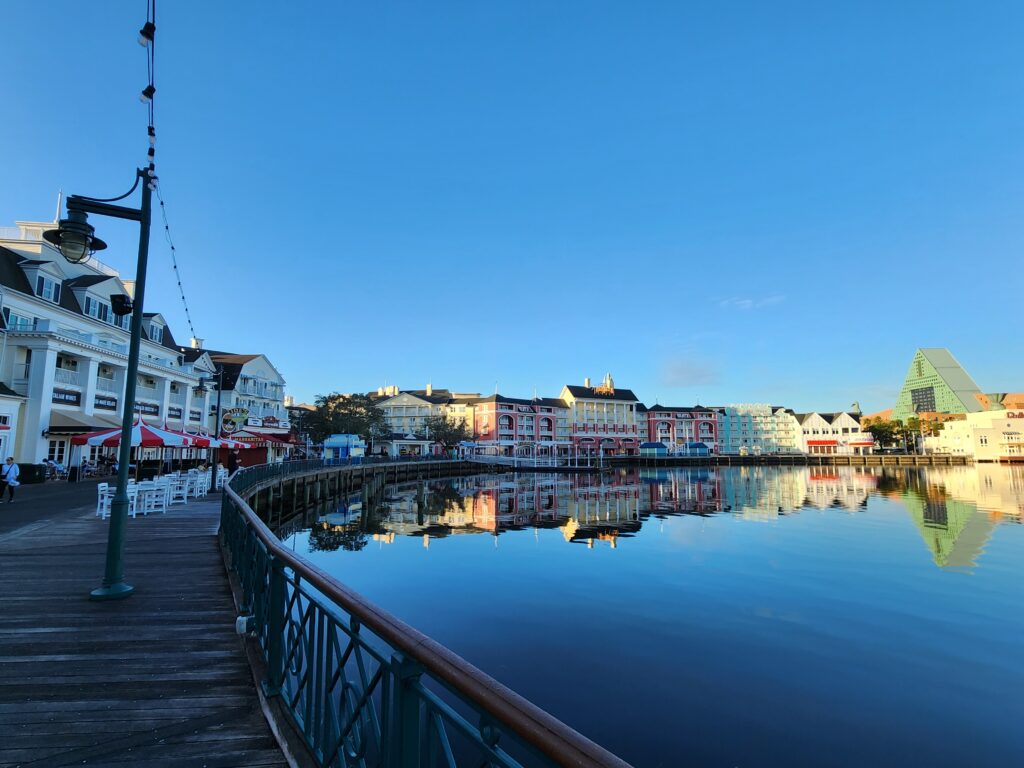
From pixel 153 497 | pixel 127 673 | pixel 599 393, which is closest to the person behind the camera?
pixel 127 673

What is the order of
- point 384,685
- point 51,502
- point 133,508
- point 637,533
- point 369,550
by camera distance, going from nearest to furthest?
point 384,685, point 133,508, point 51,502, point 369,550, point 637,533

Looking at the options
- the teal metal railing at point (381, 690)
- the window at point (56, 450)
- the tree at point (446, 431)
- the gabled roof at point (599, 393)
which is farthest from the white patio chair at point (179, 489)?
the gabled roof at point (599, 393)

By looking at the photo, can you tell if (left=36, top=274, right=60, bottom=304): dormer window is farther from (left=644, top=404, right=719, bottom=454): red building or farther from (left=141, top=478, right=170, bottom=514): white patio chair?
(left=644, top=404, right=719, bottom=454): red building

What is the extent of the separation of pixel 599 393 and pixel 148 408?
80.6 metres

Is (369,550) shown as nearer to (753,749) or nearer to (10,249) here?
(753,749)

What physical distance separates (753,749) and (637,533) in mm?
15293

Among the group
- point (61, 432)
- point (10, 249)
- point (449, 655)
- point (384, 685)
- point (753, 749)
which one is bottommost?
point (753, 749)

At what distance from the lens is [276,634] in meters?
4.01

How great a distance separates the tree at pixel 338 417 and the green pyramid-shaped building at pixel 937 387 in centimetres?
15259

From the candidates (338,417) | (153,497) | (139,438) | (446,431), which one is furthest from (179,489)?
(446,431)

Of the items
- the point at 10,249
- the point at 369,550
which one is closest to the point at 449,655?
the point at 369,550

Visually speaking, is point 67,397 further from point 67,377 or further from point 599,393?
point 599,393

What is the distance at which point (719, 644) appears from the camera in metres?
9.49

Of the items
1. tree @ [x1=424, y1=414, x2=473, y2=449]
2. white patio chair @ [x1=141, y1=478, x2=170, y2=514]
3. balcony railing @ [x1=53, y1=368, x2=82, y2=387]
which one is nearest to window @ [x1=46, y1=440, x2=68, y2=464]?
balcony railing @ [x1=53, y1=368, x2=82, y2=387]
